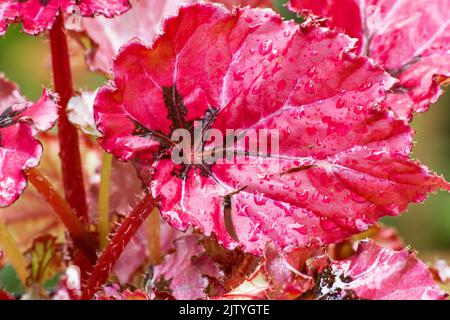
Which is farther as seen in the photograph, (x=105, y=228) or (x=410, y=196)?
(x=105, y=228)

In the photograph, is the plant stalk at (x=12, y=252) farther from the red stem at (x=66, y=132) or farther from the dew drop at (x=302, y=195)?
the dew drop at (x=302, y=195)

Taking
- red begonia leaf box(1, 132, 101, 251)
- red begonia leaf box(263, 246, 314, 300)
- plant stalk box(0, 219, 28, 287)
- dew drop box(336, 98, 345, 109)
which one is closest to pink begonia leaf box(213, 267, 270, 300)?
red begonia leaf box(263, 246, 314, 300)

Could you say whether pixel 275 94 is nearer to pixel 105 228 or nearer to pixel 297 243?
pixel 297 243

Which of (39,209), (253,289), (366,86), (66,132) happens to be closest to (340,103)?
(366,86)

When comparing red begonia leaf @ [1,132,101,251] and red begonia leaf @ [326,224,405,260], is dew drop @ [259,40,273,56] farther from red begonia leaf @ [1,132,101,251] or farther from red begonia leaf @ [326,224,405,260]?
red begonia leaf @ [1,132,101,251]
